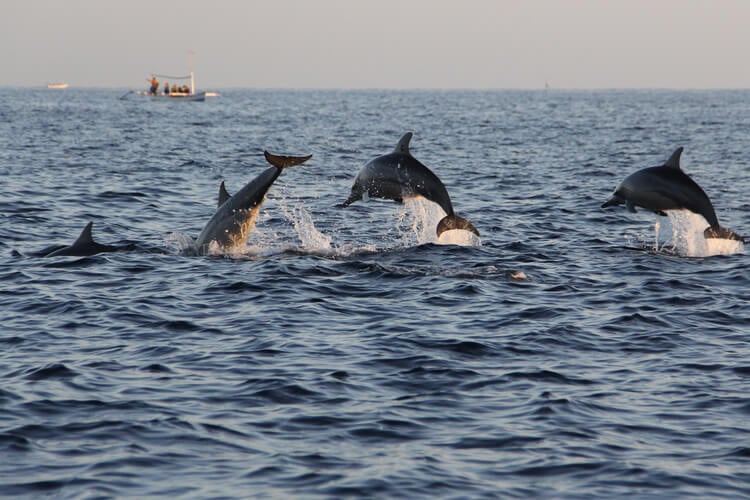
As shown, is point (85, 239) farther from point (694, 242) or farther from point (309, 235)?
point (694, 242)

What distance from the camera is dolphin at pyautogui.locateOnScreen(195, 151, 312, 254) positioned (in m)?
18.4

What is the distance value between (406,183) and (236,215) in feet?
10.2

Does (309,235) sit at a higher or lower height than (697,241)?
lower

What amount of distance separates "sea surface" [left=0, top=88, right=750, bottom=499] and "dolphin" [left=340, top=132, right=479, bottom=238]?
72 centimetres

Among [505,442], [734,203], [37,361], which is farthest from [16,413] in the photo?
[734,203]

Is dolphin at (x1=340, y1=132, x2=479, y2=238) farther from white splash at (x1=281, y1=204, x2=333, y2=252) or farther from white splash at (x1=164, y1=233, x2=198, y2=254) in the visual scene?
white splash at (x1=164, y1=233, x2=198, y2=254)

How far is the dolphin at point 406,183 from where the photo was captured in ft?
62.1

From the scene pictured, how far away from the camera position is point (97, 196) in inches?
1134

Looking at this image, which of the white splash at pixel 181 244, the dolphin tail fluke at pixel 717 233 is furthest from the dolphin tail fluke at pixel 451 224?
the white splash at pixel 181 244

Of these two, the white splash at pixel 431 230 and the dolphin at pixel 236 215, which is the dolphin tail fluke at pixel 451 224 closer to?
the white splash at pixel 431 230

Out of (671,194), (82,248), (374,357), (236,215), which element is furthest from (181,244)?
(671,194)

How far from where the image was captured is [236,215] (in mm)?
18688

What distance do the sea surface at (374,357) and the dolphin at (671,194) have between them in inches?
29.8

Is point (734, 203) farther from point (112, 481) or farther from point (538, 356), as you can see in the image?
point (112, 481)
